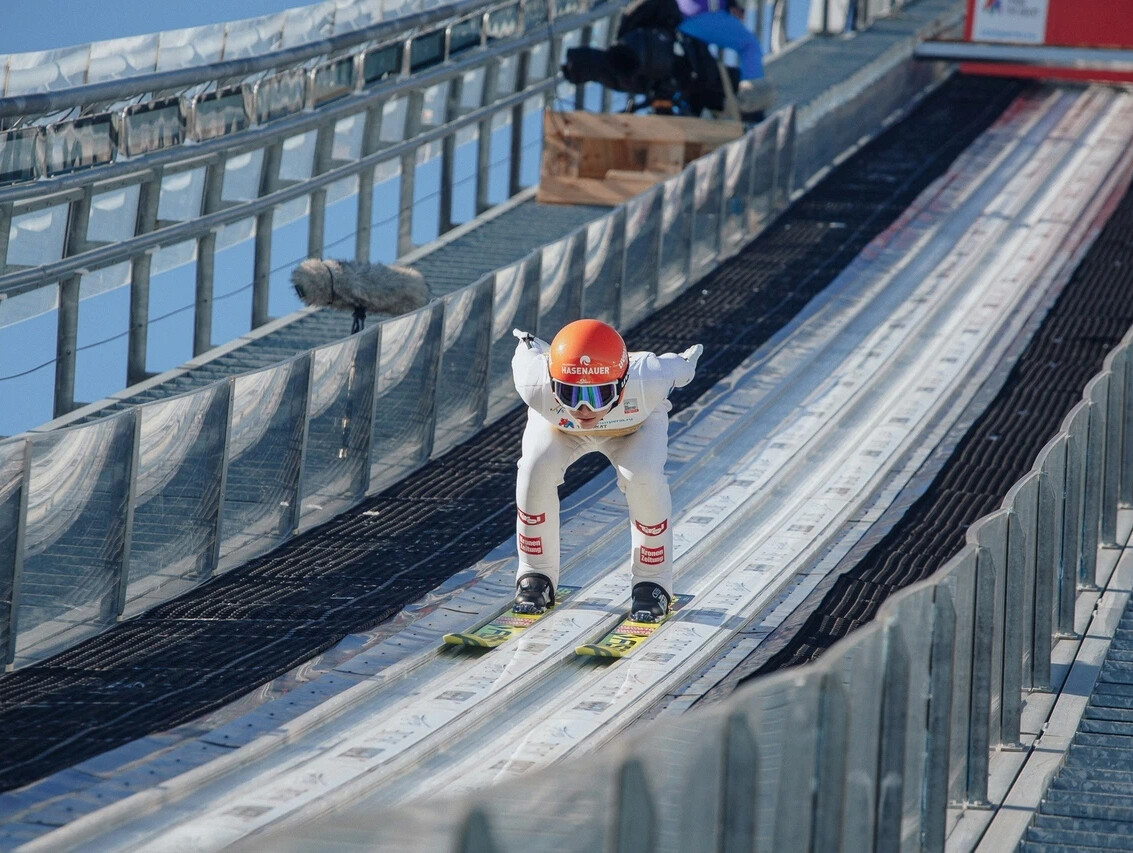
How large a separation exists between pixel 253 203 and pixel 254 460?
686 cm

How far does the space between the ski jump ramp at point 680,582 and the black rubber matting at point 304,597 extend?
1.11 ft

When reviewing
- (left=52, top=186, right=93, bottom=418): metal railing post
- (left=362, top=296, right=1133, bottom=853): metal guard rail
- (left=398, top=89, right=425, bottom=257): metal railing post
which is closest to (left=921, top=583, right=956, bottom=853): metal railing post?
(left=362, top=296, right=1133, bottom=853): metal guard rail

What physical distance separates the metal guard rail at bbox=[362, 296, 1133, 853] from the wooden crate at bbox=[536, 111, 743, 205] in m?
11.9

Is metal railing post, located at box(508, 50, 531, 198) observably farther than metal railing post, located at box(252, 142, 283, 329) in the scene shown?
Yes

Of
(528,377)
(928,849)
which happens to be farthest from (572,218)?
(928,849)

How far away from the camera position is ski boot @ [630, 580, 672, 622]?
27.1 ft

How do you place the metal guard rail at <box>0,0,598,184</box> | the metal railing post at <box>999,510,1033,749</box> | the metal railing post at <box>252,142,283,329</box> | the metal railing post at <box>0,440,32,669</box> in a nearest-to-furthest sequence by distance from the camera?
1. the metal railing post at <box>999,510,1033,749</box>
2. the metal railing post at <box>0,440,32,669</box>
3. the metal guard rail at <box>0,0,598,184</box>
4. the metal railing post at <box>252,142,283,329</box>

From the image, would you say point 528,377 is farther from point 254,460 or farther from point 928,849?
point 928,849

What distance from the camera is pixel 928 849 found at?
554 centimetres

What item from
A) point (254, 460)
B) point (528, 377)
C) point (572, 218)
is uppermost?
point (528, 377)

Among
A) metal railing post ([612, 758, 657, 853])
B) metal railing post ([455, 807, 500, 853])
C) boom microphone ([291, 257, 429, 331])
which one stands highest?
metal railing post ([455, 807, 500, 853])

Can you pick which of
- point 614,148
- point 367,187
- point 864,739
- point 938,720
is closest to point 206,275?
point 367,187

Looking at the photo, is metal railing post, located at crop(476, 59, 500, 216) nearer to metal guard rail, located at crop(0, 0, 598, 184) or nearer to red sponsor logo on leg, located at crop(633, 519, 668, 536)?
metal guard rail, located at crop(0, 0, 598, 184)

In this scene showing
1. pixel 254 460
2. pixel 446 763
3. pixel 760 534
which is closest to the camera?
pixel 446 763
